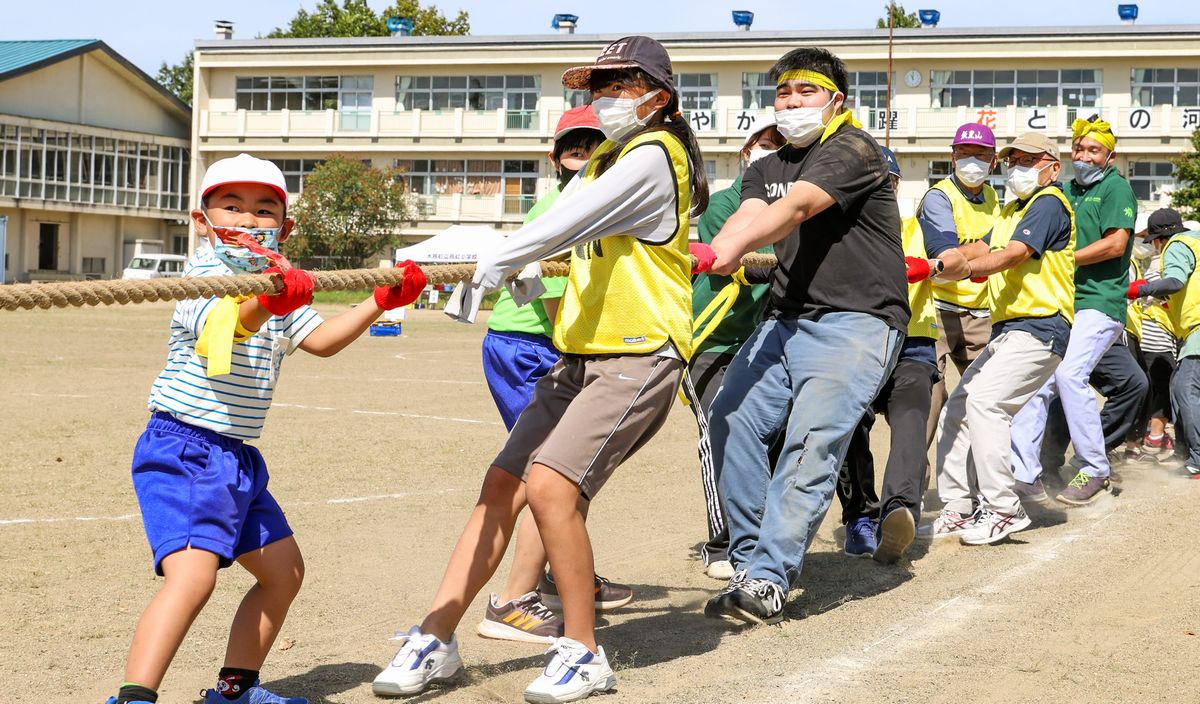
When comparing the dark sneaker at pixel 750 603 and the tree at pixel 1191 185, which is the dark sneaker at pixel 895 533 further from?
the tree at pixel 1191 185

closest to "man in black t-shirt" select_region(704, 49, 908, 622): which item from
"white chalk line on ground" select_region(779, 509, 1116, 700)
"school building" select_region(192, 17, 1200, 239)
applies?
"white chalk line on ground" select_region(779, 509, 1116, 700)

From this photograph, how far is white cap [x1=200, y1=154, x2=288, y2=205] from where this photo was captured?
433 cm

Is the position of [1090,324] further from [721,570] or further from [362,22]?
[362,22]

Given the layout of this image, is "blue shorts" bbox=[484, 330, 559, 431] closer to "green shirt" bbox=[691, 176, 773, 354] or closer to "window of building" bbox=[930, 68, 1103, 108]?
"green shirt" bbox=[691, 176, 773, 354]

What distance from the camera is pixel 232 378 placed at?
4316mm

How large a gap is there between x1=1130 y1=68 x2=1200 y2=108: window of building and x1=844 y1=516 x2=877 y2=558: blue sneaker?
51.2 metres

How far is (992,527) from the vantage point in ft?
25.6

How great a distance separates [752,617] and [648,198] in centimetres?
192

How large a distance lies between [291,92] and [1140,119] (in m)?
38.0

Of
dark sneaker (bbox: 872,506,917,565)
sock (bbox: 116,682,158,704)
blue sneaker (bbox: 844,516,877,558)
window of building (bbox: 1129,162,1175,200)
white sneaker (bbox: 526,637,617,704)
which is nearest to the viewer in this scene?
sock (bbox: 116,682,158,704)

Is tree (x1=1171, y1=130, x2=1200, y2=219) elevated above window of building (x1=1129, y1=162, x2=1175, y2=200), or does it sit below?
below

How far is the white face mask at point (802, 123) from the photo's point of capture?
6.03 meters

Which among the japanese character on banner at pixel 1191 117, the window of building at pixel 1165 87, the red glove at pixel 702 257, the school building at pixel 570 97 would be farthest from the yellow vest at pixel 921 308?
the window of building at pixel 1165 87

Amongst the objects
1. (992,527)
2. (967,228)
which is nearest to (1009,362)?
(992,527)
